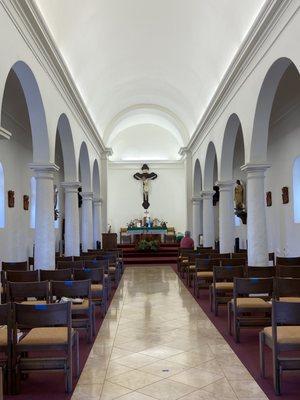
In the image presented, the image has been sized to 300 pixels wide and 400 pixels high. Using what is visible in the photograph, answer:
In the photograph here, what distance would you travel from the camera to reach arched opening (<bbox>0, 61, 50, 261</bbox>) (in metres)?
10.3

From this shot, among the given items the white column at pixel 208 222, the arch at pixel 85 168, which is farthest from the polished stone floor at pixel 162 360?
the white column at pixel 208 222

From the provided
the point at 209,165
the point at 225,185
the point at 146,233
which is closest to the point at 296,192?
the point at 225,185

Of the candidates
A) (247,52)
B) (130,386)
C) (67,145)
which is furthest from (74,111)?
(130,386)

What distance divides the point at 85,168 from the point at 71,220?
12.5ft

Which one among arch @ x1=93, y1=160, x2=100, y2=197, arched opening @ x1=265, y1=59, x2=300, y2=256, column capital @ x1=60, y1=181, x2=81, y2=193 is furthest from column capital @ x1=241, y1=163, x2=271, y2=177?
arch @ x1=93, y1=160, x2=100, y2=197

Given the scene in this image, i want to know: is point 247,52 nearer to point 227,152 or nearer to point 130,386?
point 227,152

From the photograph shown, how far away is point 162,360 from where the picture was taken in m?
5.91

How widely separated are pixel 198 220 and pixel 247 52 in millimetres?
12174

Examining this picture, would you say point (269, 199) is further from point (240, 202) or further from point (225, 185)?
point (240, 202)

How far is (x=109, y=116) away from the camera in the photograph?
854 inches

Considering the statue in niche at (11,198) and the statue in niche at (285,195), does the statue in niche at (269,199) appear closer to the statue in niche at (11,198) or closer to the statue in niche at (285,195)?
the statue in niche at (285,195)

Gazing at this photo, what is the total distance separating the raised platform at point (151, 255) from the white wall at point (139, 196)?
415cm

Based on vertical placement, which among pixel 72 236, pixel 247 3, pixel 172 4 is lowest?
pixel 72 236

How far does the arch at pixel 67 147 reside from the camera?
1312 cm
